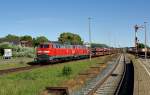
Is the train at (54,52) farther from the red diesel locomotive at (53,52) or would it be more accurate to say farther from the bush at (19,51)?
the bush at (19,51)

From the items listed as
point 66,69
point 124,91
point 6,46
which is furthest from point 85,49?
point 124,91

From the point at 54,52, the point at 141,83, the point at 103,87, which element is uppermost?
the point at 54,52

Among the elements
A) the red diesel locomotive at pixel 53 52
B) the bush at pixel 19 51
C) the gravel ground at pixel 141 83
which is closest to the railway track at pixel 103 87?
the gravel ground at pixel 141 83

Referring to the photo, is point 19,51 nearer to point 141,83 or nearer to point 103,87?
point 103,87

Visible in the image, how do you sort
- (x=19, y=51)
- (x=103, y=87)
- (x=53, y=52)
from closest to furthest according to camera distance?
(x=103, y=87)
(x=53, y=52)
(x=19, y=51)

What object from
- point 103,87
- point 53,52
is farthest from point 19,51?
point 103,87

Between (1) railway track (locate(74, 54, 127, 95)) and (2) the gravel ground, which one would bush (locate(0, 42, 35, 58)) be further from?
(1) railway track (locate(74, 54, 127, 95))

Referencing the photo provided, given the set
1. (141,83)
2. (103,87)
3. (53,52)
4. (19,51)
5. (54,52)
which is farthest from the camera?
Result: (19,51)

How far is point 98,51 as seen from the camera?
4793 inches

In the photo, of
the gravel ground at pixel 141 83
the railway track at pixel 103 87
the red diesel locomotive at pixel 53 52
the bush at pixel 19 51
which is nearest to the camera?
the gravel ground at pixel 141 83

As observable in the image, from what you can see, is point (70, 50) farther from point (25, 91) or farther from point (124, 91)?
point (25, 91)

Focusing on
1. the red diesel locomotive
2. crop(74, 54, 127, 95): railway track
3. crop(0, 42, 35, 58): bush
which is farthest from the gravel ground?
crop(0, 42, 35, 58): bush

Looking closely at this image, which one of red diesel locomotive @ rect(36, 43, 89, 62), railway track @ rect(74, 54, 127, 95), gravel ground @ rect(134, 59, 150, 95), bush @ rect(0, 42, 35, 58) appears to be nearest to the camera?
gravel ground @ rect(134, 59, 150, 95)

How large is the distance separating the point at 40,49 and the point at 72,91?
31.9 meters
